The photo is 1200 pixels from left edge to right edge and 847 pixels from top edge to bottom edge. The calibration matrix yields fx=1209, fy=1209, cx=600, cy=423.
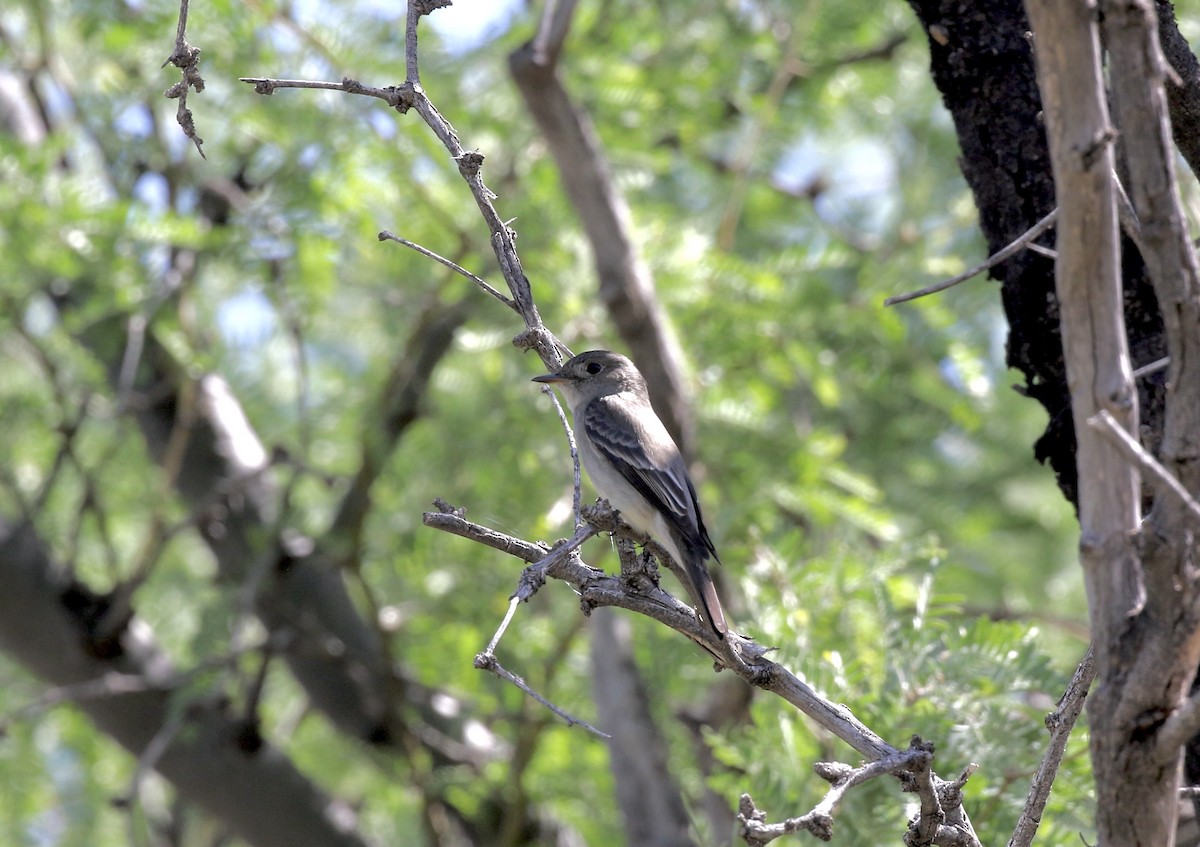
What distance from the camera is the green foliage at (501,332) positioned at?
195 inches

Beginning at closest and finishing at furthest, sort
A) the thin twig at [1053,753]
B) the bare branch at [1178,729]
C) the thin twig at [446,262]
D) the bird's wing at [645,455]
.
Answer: the bare branch at [1178,729], the thin twig at [1053,753], the thin twig at [446,262], the bird's wing at [645,455]

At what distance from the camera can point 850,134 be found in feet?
25.8

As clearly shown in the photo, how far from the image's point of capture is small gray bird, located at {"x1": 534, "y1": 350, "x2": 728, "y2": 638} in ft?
11.9

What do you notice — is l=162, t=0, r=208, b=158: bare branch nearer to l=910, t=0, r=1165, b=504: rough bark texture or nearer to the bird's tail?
the bird's tail

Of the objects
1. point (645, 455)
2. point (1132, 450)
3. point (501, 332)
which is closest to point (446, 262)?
point (1132, 450)

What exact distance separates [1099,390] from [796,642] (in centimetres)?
187

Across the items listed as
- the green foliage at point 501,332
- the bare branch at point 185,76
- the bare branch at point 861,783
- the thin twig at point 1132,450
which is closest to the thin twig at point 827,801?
the bare branch at point 861,783

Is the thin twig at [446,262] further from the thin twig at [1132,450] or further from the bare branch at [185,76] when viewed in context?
the thin twig at [1132,450]

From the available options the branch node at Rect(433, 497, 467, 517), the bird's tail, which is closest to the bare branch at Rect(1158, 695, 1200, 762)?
the bird's tail

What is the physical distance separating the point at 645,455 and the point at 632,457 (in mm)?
49

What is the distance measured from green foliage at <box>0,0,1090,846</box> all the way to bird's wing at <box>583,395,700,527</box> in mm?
382

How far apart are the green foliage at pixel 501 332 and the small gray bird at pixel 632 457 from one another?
1.24 ft

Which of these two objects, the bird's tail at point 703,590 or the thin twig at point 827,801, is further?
the bird's tail at point 703,590

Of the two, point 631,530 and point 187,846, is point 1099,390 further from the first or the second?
point 187,846
